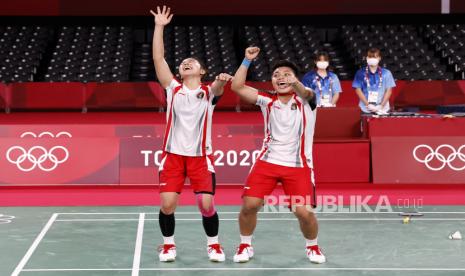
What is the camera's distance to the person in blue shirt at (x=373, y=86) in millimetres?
10602

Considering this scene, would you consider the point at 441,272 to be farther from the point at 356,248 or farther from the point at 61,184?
the point at 61,184

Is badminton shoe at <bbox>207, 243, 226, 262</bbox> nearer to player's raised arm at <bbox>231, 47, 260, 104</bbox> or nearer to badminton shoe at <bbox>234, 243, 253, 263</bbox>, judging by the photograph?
badminton shoe at <bbox>234, 243, 253, 263</bbox>

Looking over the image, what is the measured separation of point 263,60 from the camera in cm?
1839

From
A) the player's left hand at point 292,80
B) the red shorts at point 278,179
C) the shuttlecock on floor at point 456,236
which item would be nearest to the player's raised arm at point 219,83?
the player's left hand at point 292,80

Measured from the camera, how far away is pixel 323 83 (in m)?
10.6

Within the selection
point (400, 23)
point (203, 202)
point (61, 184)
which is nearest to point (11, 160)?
point (61, 184)

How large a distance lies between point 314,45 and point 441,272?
44.3 feet

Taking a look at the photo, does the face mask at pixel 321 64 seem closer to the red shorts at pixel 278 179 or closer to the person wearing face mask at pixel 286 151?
the person wearing face mask at pixel 286 151

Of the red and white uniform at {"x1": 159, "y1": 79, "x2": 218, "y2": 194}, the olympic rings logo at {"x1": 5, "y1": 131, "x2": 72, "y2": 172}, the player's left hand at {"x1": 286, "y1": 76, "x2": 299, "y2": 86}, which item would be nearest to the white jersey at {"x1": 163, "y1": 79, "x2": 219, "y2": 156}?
the red and white uniform at {"x1": 159, "y1": 79, "x2": 218, "y2": 194}

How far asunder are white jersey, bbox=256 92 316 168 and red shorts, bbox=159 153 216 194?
1.50 feet

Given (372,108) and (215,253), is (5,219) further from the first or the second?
(372,108)

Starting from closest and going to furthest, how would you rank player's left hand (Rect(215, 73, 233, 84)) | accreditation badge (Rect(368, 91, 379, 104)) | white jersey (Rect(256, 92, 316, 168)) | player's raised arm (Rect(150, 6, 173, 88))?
player's left hand (Rect(215, 73, 233, 84)) → white jersey (Rect(256, 92, 316, 168)) → player's raised arm (Rect(150, 6, 173, 88)) → accreditation badge (Rect(368, 91, 379, 104))

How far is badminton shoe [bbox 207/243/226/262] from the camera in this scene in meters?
6.34

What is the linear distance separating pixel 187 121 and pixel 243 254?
115 cm
